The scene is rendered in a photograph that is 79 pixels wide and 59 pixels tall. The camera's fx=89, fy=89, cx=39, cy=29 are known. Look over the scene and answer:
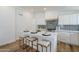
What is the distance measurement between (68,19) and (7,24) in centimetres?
144

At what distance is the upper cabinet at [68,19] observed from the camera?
6.84 feet

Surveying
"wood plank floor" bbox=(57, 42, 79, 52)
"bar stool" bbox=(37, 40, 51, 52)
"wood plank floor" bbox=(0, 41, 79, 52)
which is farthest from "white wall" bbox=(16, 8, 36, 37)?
"wood plank floor" bbox=(57, 42, 79, 52)

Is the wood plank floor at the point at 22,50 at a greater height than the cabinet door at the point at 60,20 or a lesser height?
lesser

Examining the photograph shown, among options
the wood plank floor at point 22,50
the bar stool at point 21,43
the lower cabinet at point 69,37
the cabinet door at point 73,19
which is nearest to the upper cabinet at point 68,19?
the cabinet door at point 73,19

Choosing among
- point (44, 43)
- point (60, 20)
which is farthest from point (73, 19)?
point (44, 43)

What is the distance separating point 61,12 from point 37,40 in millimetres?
886

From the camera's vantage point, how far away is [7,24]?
2092 mm

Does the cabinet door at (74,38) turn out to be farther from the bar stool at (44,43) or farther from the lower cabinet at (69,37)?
A: the bar stool at (44,43)

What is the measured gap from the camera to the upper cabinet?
2.09 m

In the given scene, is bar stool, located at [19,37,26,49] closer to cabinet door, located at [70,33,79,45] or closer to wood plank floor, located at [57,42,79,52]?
wood plank floor, located at [57,42,79,52]

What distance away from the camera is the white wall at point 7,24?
6.78 ft

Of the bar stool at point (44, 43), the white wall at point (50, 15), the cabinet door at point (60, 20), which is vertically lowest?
the bar stool at point (44, 43)

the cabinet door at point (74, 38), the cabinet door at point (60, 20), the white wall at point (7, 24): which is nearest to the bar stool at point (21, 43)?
the white wall at point (7, 24)

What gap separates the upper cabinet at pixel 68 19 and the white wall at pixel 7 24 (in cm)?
114
